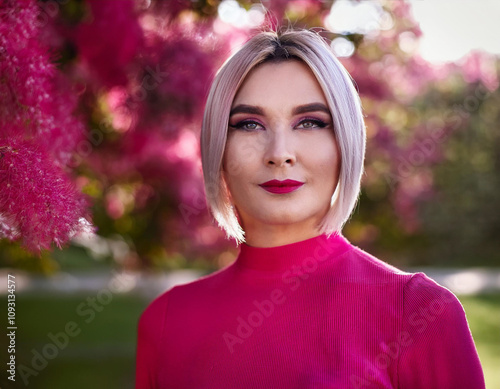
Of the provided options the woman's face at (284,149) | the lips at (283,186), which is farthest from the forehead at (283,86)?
the lips at (283,186)

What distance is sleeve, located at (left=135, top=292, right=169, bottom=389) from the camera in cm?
191

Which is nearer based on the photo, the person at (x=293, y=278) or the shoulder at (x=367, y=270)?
the person at (x=293, y=278)

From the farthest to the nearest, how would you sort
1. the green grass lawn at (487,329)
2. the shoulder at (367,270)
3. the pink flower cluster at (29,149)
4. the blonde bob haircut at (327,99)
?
the green grass lawn at (487,329)
the blonde bob haircut at (327,99)
the shoulder at (367,270)
the pink flower cluster at (29,149)

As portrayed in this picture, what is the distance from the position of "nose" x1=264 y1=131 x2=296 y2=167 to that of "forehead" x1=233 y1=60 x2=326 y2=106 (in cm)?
11

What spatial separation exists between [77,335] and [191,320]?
5.48 m

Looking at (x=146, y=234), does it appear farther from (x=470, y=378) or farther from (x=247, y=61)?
(x=470, y=378)

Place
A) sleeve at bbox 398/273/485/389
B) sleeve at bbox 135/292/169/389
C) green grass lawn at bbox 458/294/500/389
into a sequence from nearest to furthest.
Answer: sleeve at bbox 398/273/485/389 < sleeve at bbox 135/292/169/389 < green grass lawn at bbox 458/294/500/389

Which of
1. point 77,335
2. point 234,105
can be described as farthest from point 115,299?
point 234,105

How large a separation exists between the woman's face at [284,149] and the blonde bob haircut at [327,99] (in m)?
0.03

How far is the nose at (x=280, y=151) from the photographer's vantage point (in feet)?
5.50

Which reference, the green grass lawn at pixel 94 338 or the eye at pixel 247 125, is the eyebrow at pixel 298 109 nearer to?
the eye at pixel 247 125

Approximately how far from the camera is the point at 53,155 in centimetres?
177

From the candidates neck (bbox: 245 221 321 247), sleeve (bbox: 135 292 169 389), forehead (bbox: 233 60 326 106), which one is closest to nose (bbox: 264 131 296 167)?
forehead (bbox: 233 60 326 106)

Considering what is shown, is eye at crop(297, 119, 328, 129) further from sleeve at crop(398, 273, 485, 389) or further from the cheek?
sleeve at crop(398, 273, 485, 389)
